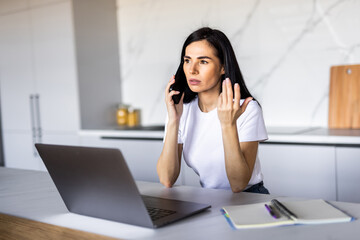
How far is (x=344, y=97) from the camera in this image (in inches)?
99.0

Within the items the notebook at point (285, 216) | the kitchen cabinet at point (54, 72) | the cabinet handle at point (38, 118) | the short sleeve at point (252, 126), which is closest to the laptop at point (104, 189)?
the notebook at point (285, 216)

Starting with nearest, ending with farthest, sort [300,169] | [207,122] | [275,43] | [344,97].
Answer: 1. [207,122]
2. [300,169]
3. [344,97]
4. [275,43]

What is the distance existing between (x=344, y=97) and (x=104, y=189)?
1.99m

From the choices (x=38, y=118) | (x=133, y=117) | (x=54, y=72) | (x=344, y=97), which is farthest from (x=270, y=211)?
→ (x=38, y=118)

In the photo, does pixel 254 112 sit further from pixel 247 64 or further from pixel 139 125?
pixel 139 125

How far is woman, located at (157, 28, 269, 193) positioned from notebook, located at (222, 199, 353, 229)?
0.44 meters

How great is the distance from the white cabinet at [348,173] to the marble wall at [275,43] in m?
0.60

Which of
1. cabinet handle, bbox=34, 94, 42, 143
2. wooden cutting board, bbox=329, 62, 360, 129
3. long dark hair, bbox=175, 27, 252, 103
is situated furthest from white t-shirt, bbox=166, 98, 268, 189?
cabinet handle, bbox=34, 94, 42, 143

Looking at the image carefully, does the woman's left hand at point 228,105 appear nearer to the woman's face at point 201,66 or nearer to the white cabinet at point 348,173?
the woman's face at point 201,66

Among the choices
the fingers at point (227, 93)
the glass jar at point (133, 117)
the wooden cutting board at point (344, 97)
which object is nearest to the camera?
the fingers at point (227, 93)

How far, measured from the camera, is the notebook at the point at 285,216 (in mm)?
884

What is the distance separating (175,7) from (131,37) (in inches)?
20.1

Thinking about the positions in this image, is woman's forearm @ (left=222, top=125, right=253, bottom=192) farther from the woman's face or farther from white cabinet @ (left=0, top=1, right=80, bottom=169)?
white cabinet @ (left=0, top=1, right=80, bottom=169)

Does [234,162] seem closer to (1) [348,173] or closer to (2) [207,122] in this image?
(2) [207,122]
